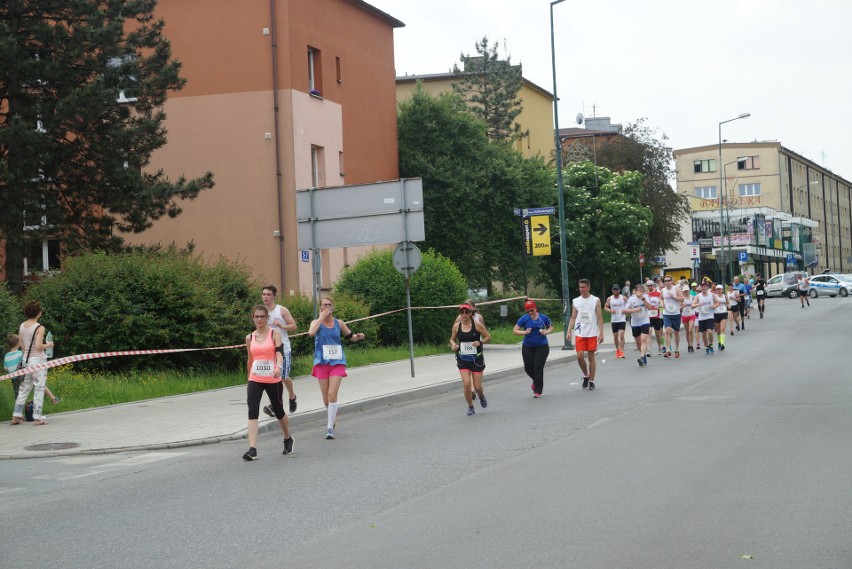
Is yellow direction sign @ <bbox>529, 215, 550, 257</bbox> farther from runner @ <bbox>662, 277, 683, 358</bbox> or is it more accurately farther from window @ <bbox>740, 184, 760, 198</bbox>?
window @ <bbox>740, 184, 760, 198</bbox>

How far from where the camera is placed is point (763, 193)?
11338 cm

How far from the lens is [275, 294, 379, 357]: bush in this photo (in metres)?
23.5

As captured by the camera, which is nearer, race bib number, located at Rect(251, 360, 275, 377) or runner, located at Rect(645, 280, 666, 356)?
race bib number, located at Rect(251, 360, 275, 377)

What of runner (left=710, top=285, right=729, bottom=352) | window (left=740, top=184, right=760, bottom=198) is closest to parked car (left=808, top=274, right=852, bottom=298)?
window (left=740, top=184, right=760, bottom=198)

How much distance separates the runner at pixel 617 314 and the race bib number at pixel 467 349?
777 centimetres

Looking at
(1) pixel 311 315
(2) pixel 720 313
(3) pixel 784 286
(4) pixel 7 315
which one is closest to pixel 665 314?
(2) pixel 720 313

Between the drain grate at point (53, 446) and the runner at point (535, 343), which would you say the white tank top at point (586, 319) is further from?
the drain grate at point (53, 446)

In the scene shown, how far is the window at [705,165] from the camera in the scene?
114 meters

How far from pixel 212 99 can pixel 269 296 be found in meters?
21.3

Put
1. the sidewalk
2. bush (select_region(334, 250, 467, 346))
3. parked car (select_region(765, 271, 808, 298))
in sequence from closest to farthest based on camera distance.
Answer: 1. the sidewalk
2. bush (select_region(334, 250, 467, 346))
3. parked car (select_region(765, 271, 808, 298))

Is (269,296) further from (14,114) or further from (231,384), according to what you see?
(14,114)

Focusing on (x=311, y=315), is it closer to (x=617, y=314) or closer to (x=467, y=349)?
(x=617, y=314)

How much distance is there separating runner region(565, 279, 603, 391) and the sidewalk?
2.59 metres

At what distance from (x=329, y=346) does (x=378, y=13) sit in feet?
91.5
